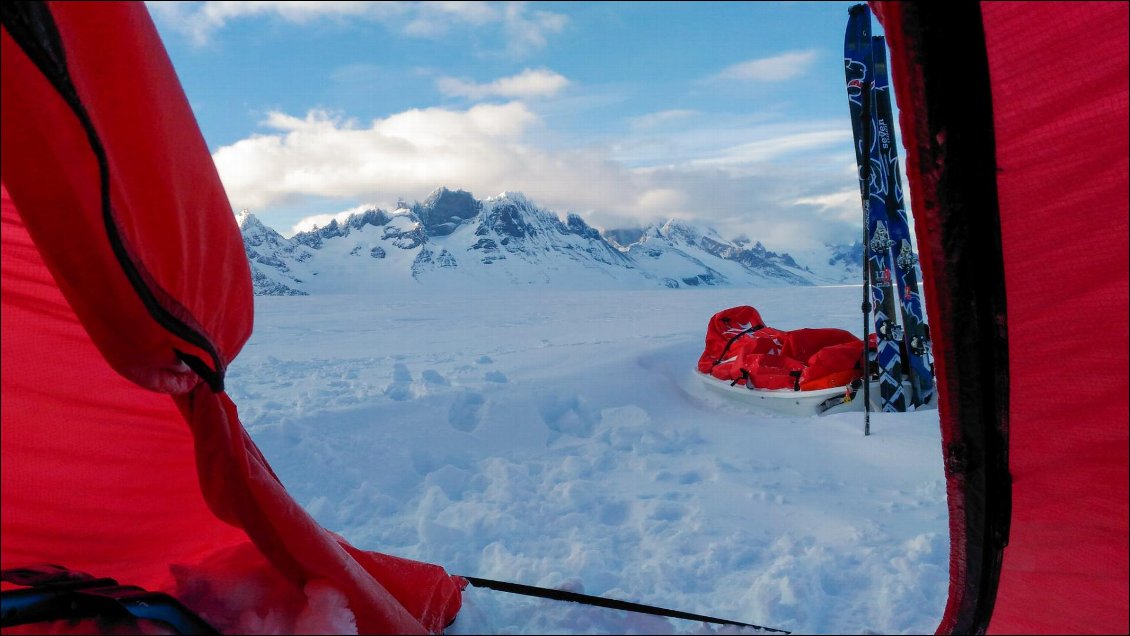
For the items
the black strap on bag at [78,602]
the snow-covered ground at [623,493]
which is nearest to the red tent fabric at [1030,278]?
the snow-covered ground at [623,493]

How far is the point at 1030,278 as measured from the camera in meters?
1.34

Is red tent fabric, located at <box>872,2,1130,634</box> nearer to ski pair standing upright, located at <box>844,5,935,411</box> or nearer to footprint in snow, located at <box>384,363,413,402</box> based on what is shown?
ski pair standing upright, located at <box>844,5,935,411</box>

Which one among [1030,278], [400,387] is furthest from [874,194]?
[400,387]

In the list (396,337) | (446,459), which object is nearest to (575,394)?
(446,459)

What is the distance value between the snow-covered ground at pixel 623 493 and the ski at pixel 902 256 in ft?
1.29

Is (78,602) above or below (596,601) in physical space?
above

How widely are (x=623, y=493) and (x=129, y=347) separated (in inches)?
106

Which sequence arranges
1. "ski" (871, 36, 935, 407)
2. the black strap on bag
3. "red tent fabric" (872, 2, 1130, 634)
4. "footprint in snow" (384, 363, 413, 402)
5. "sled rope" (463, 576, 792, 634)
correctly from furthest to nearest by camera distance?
"footprint in snow" (384, 363, 413, 402) < "ski" (871, 36, 935, 407) < "sled rope" (463, 576, 792, 634) < the black strap on bag < "red tent fabric" (872, 2, 1130, 634)

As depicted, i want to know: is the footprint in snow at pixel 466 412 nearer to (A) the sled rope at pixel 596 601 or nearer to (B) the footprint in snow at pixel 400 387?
(B) the footprint in snow at pixel 400 387

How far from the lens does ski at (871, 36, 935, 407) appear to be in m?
5.20

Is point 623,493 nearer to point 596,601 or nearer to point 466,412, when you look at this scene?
point 596,601

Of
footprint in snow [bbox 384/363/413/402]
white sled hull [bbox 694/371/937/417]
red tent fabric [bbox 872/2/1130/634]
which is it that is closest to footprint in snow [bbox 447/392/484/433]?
footprint in snow [bbox 384/363/413/402]

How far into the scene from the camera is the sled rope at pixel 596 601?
2.05 metres

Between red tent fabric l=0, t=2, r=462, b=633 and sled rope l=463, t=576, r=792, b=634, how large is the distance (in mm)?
249
